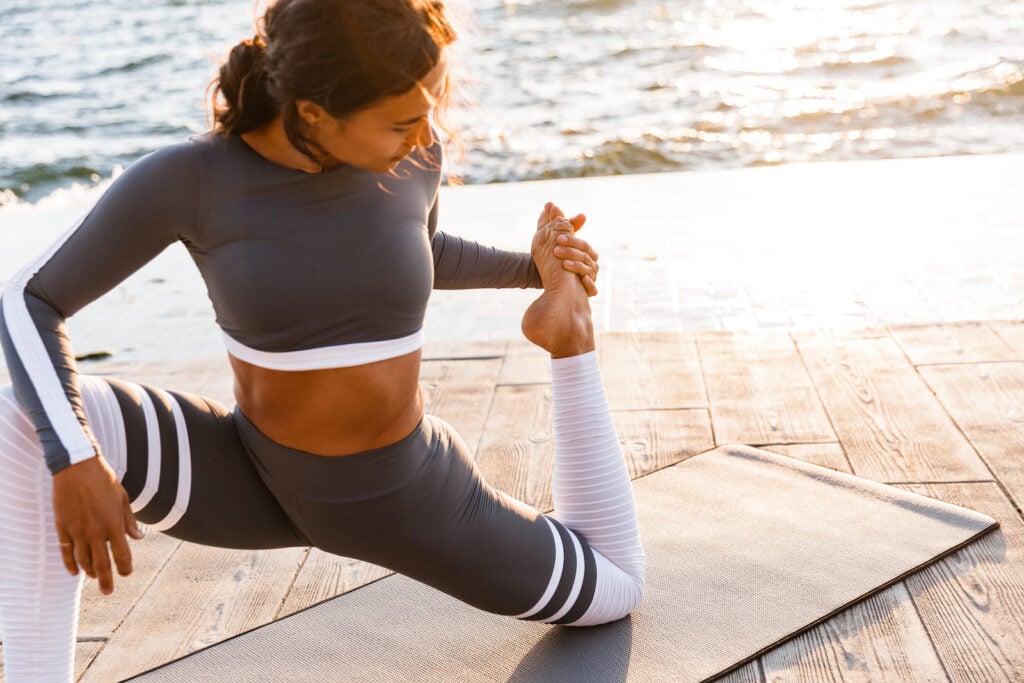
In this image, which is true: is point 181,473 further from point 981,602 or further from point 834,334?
point 834,334

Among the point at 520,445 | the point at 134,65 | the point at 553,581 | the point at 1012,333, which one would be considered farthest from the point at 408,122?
the point at 134,65

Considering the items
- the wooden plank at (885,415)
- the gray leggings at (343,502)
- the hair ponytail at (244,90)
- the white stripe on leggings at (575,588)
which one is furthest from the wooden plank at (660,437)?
the hair ponytail at (244,90)

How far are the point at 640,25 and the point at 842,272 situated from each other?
10.4 meters

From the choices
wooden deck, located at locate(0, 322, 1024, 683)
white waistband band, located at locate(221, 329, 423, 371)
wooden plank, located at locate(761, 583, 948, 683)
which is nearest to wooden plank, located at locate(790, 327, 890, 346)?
wooden deck, located at locate(0, 322, 1024, 683)

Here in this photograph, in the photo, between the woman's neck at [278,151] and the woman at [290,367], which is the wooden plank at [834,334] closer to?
the woman at [290,367]

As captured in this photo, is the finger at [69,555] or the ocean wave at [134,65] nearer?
the finger at [69,555]

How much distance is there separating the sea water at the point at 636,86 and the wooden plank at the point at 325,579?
475cm

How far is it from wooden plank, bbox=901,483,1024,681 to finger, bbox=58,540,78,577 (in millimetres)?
1111

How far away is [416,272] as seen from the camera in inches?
53.3

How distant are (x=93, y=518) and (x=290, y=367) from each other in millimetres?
288

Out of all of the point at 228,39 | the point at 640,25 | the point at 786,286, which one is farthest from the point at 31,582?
the point at 228,39

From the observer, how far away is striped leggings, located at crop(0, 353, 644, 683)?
49.6 inches

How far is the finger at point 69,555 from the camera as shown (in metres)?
1.17

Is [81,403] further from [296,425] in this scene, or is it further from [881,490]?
[881,490]
